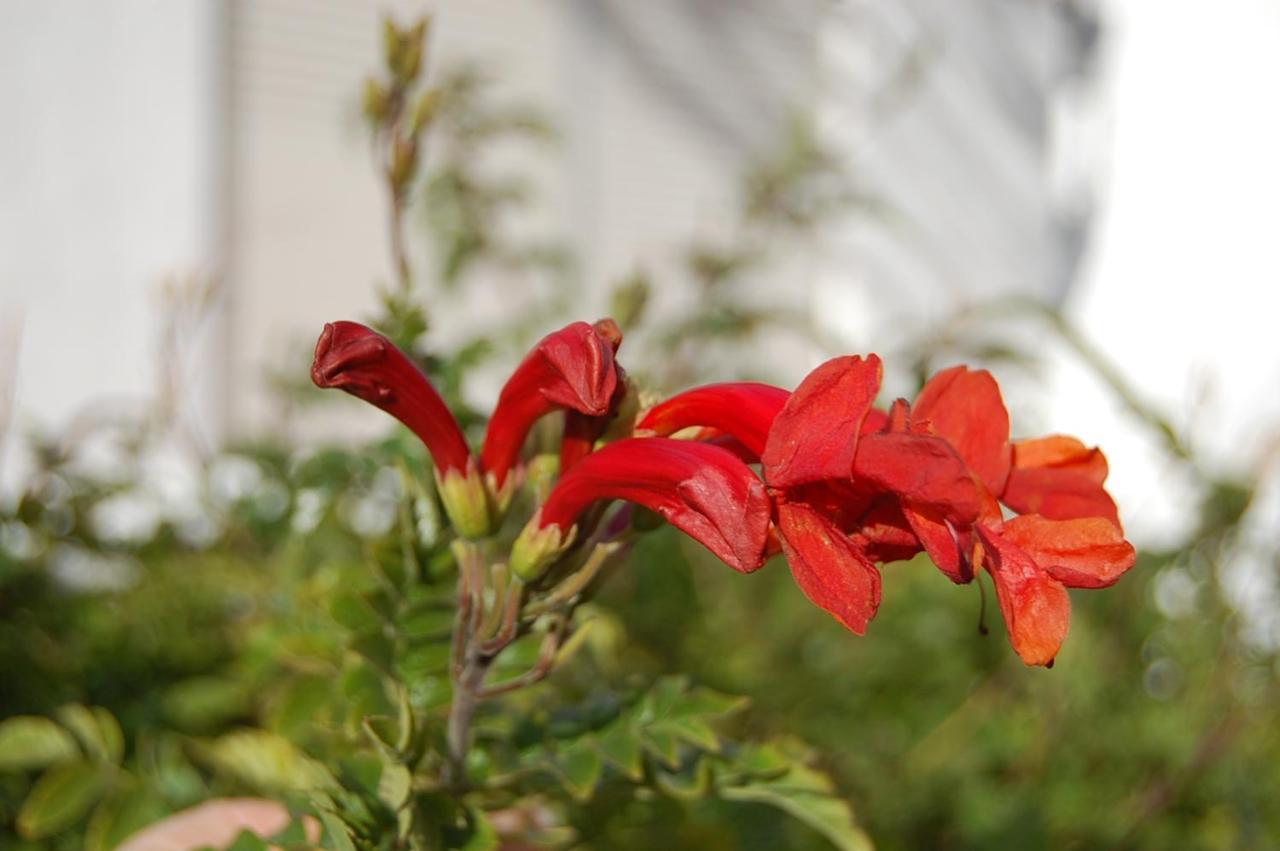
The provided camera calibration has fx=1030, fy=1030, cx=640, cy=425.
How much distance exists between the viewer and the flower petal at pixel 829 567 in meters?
0.43

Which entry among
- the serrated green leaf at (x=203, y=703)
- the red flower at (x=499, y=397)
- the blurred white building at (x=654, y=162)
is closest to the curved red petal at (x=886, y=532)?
→ the red flower at (x=499, y=397)

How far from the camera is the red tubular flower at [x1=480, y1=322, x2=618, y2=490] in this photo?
1.55 ft

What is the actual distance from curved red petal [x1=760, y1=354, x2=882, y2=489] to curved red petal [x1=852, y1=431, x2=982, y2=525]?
1 cm

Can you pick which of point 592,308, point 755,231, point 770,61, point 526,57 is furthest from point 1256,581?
point 770,61

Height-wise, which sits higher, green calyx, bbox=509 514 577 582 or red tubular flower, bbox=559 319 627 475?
red tubular flower, bbox=559 319 627 475

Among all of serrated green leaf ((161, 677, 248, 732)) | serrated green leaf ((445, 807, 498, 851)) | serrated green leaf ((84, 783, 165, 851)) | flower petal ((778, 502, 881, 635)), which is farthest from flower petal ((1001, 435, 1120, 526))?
serrated green leaf ((161, 677, 248, 732))

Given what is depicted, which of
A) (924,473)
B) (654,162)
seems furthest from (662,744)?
(654,162)

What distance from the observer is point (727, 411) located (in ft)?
1.72

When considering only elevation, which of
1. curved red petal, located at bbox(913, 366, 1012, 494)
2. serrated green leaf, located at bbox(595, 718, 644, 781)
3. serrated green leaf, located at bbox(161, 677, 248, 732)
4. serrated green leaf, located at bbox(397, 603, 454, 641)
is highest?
curved red petal, located at bbox(913, 366, 1012, 494)

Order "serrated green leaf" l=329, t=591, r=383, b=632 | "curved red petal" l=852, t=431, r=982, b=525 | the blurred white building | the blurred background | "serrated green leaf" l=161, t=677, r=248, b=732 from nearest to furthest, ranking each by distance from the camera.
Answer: "curved red petal" l=852, t=431, r=982, b=525 < "serrated green leaf" l=329, t=591, r=383, b=632 < "serrated green leaf" l=161, t=677, r=248, b=732 < the blurred background < the blurred white building

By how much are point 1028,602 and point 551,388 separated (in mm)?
244

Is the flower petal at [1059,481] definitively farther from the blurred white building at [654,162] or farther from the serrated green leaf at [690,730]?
the blurred white building at [654,162]

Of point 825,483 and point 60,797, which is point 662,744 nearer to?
point 825,483

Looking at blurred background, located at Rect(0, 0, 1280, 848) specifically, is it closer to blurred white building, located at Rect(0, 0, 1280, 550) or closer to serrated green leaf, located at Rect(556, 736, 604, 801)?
blurred white building, located at Rect(0, 0, 1280, 550)
